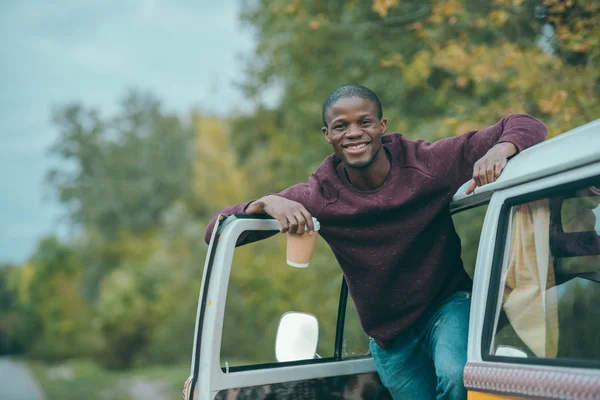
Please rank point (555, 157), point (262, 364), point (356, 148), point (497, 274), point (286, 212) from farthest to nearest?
point (356, 148) < point (262, 364) < point (286, 212) < point (497, 274) < point (555, 157)

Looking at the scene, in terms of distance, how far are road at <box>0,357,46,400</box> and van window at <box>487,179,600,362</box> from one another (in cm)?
1664

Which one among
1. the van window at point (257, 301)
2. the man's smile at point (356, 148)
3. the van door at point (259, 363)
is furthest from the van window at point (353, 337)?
the van window at point (257, 301)

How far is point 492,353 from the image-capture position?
86.5 inches

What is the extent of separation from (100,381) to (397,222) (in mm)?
18727

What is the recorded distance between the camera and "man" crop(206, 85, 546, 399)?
2791 millimetres

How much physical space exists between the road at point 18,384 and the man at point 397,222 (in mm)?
15828

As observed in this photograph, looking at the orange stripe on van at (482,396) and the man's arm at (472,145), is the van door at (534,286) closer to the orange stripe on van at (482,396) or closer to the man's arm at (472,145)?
the orange stripe on van at (482,396)

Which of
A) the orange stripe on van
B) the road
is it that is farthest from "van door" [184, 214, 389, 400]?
the road

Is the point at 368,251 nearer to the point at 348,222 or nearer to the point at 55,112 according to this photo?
the point at 348,222

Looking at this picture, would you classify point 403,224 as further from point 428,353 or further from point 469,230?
point 469,230

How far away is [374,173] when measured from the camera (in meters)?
2.91

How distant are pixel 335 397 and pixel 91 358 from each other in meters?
24.9

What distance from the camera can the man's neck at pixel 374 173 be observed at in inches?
114

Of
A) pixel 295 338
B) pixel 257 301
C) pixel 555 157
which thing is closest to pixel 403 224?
pixel 295 338
